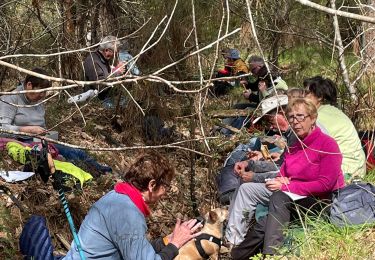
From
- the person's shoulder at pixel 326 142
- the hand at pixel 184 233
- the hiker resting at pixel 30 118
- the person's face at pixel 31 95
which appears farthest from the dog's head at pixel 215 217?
the person's face at pixel 31 95

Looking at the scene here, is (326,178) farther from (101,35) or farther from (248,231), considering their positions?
(101,35)

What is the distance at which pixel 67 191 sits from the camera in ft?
17.1

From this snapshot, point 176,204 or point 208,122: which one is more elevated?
point 208,122

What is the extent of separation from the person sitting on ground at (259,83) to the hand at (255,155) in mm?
1509

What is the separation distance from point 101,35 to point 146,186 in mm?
4322

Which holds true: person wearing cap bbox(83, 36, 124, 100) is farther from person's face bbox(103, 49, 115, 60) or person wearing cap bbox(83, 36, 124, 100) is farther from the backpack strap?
the backpack strap

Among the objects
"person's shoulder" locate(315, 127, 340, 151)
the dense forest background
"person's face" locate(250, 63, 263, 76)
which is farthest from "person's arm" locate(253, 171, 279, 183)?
"person's face" locate(250, 63, 263, 76)

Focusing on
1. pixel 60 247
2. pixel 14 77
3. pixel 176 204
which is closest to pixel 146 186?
pixel 60 247

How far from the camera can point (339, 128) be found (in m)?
5.07

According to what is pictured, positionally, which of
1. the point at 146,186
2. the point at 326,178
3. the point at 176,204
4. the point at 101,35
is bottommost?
the point at 176,204

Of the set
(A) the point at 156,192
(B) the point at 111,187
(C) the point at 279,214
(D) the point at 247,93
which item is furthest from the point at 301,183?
(D) the point at 247,93

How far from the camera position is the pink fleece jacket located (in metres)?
4.23

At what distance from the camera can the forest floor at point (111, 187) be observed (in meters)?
4.01

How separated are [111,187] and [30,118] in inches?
38.0
